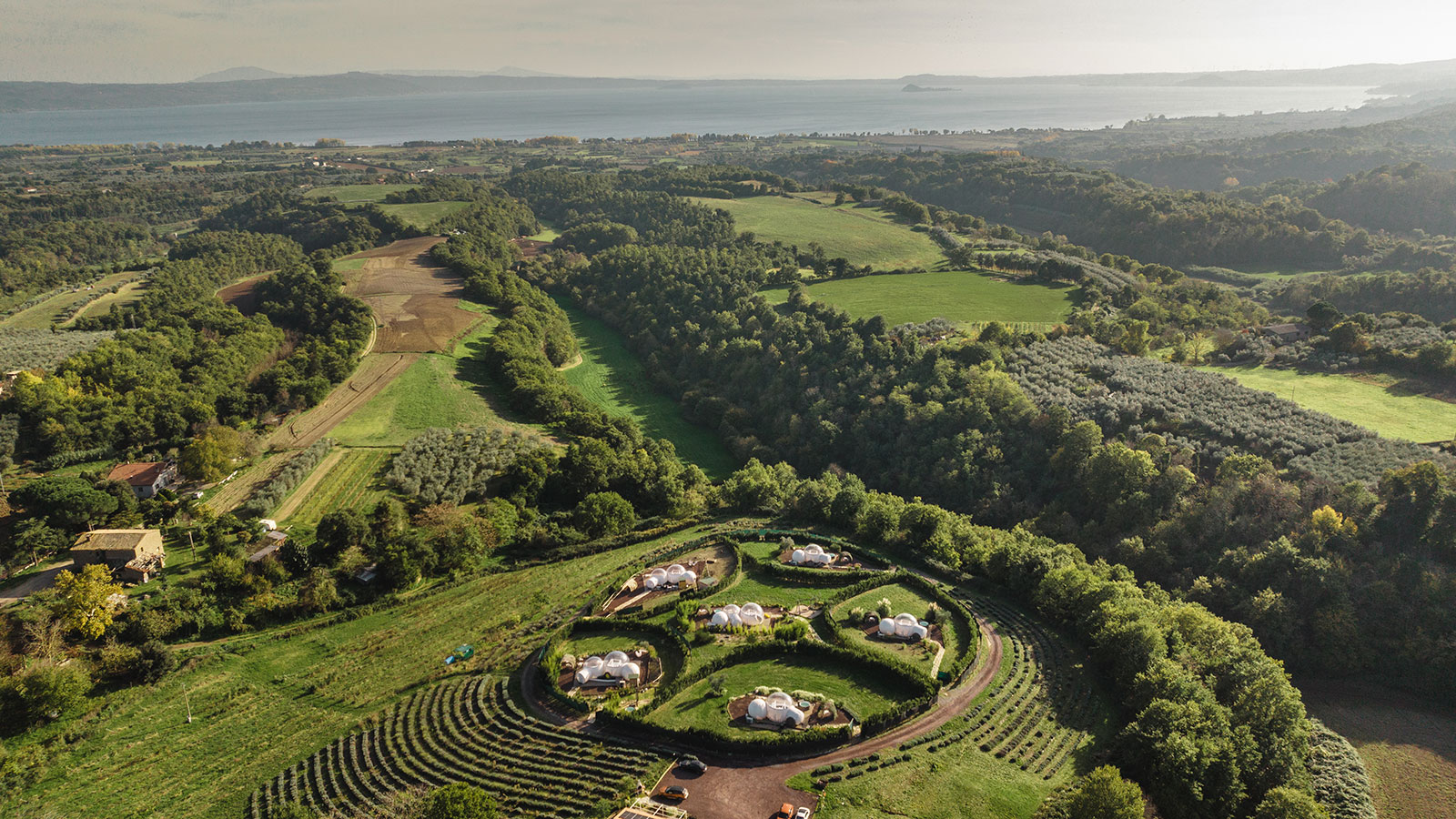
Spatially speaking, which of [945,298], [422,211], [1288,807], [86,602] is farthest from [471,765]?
[422,211]

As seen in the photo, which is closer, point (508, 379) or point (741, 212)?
point (508, 379)

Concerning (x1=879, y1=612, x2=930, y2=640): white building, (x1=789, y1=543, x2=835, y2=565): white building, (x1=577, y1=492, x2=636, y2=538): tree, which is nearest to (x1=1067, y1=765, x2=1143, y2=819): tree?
(x1=879, y1=612, x2=930, y2=640): white building

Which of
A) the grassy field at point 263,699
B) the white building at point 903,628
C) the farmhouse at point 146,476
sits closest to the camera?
the grassy field at point 263,699

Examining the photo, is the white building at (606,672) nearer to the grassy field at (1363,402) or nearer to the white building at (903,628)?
the white building at (903,628)

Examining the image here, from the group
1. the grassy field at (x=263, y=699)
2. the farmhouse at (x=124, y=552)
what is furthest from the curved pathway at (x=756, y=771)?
the farmhouse at (x=124, y=552)

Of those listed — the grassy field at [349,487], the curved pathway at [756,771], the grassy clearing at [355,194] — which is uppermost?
the grassy clearing at [355,194]

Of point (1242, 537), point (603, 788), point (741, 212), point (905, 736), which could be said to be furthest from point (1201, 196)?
point (603, 788)

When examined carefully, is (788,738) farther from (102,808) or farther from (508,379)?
(508,379)
